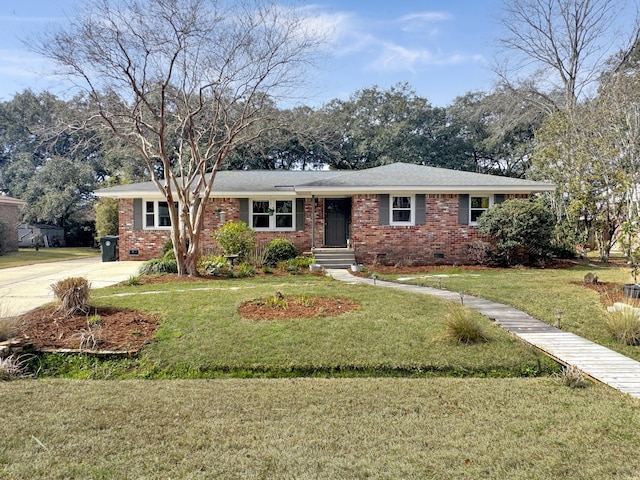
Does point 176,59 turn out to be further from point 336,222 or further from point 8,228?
point 8,228

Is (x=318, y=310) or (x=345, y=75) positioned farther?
(x=345, y=75)

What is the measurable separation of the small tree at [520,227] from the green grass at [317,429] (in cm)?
995

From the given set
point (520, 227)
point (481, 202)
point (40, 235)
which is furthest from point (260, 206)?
point (40, 235)

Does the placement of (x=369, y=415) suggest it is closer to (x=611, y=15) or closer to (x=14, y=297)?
(x=14, y=297)

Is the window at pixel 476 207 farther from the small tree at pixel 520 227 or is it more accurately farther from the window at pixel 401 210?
the window at pixel 401 210

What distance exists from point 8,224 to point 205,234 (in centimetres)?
1410

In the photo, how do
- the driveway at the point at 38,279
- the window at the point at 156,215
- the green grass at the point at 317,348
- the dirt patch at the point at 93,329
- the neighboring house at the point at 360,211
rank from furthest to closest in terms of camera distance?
the window at the point at 156,215, the neighboring house at the point at 360,211, the driveway at the point at 38,279, the dirt patch at the point at 93,329, the green grass at the point at 317,348

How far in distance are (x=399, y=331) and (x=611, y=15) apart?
23.6 meters

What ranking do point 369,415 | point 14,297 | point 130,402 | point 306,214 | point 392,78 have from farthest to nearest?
point 392,78 < point 306,214 < point 14,297 < point 130,402 < point 369,415

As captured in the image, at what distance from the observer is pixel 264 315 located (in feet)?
22.5

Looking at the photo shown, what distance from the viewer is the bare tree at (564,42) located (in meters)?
21.0

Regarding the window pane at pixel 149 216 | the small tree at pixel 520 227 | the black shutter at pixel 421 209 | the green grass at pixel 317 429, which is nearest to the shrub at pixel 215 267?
the window pane at pixel 149 216

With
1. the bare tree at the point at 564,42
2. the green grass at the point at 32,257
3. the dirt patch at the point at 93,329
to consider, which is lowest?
the dirt patch at the point at 93,329

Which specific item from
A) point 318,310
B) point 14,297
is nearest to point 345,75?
point 318,310
